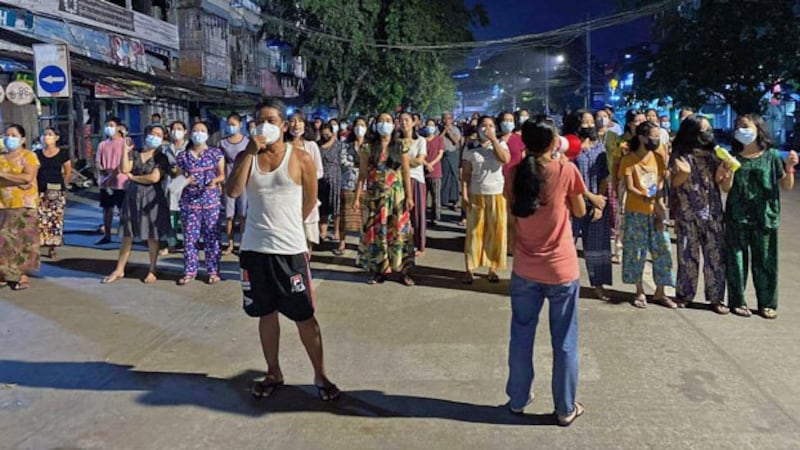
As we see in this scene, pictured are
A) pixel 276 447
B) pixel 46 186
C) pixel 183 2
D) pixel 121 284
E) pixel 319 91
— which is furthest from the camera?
pixel 319 91

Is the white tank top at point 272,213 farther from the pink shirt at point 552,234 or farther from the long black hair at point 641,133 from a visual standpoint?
the long black hair at point 641,133

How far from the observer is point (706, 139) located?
237 inches

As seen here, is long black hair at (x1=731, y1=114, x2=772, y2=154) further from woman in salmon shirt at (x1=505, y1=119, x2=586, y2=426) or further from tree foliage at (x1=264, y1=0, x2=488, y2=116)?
tree foliage at (x1=264, y1=0, x2=488, y2=116)

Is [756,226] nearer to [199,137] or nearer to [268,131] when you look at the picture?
[268,131]

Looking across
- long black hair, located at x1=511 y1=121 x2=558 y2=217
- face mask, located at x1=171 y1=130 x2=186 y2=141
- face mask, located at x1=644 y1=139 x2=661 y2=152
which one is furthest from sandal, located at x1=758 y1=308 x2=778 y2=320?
face mask, located at x1=171 y1=130 x2=186 y2=141

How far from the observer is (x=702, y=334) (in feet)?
18.1

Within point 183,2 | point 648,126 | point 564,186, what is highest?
point 183,2

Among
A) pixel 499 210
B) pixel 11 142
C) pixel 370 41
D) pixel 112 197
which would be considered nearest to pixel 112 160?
pixel 112 197

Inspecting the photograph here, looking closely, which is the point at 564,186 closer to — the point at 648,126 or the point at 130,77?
the point at 648,126

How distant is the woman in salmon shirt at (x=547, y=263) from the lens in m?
3.86

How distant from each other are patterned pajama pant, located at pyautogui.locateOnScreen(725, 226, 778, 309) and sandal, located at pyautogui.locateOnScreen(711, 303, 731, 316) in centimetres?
8

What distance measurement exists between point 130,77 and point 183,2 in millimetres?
11567

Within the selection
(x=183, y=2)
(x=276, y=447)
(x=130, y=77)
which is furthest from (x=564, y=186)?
(x=183, y=2)

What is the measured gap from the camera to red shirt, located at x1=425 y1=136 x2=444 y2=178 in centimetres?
1198
